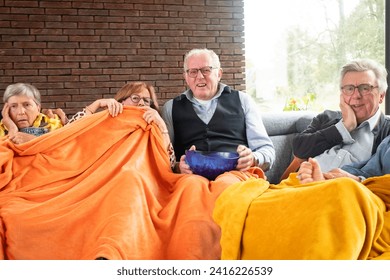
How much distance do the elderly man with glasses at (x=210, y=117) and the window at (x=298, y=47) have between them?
306cm

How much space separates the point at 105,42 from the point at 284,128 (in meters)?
2.57

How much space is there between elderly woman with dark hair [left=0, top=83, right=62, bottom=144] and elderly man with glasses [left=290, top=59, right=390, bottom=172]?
38.8 inches

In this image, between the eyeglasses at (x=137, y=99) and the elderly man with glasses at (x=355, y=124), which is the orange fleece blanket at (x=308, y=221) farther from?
the eyeglasses at (x=137, y=99)

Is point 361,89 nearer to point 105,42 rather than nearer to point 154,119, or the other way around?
point 154,119

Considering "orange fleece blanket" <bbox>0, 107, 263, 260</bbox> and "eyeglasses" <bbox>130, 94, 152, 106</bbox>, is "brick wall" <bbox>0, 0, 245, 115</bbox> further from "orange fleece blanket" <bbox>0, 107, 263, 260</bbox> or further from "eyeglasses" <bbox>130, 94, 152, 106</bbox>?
"orange fleece blanket" <bbox>0, 107, 263, 260</bbox>

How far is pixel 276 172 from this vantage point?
2227mm

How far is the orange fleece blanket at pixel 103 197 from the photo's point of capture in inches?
57.1

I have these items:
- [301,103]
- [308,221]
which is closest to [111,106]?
[308,221]

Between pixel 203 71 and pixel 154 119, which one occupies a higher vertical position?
pixel 203 71

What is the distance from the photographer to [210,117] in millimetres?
2094

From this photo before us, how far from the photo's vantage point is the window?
16.8ft

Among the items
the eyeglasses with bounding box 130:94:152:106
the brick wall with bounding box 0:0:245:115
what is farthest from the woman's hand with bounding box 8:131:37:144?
the brick wall with bounding box 0:0:245:115

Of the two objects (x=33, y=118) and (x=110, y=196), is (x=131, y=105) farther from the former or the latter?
(x=110, y=196)
